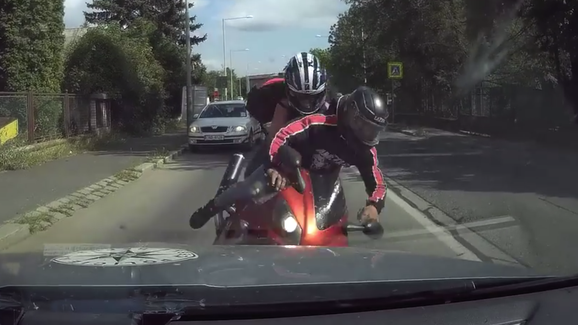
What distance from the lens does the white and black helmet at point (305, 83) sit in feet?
15.1

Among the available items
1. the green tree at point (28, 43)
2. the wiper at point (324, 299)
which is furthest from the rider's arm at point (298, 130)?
the green tree at point (28, 43)

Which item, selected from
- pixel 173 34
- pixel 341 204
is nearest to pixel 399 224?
pixel 341 204

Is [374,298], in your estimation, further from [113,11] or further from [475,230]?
[113,11]

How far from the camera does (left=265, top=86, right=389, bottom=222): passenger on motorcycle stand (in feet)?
14.0

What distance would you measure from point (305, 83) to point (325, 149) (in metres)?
0.47

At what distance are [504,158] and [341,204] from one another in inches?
525

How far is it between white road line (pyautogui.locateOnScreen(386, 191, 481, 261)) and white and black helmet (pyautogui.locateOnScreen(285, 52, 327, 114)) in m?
2.00

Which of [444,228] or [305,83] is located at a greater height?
[305,83]

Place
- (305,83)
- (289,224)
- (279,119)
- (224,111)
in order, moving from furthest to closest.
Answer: (224,111) < (279,119) < (305,83) < (289,224)

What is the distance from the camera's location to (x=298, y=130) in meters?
4.42

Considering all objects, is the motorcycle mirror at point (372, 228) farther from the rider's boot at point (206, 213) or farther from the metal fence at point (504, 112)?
the metal fence at point (504, 112)

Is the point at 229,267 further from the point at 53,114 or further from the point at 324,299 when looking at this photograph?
the point at 53,114

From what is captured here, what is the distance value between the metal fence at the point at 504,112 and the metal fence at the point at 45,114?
14.3m

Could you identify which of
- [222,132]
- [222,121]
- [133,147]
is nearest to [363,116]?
[222,132]
